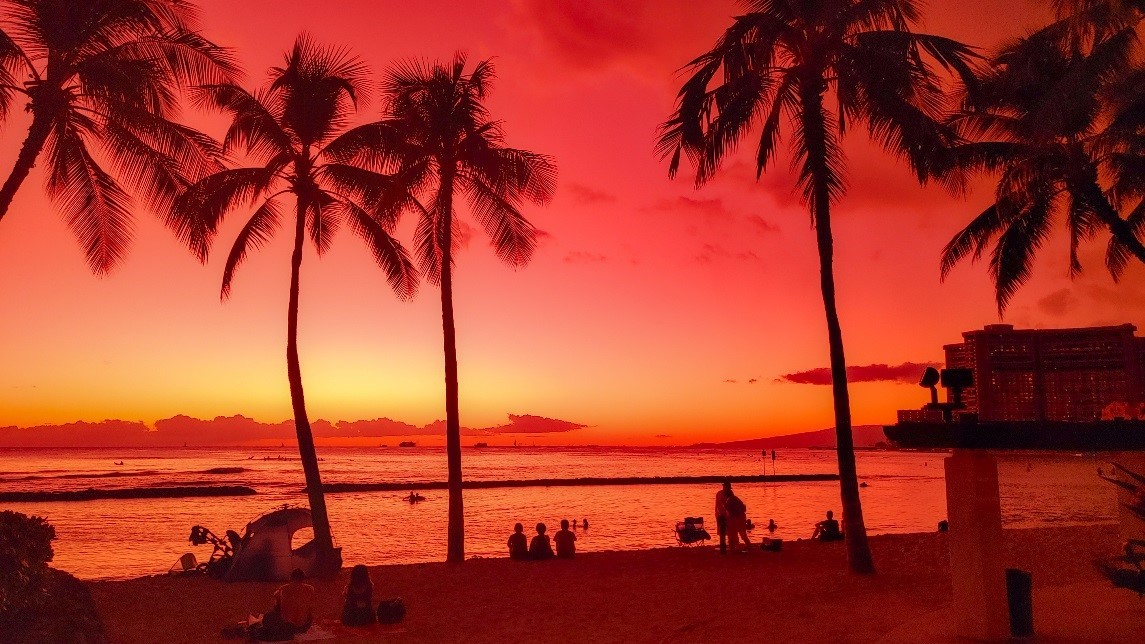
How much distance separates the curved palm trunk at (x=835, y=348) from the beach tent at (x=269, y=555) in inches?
435

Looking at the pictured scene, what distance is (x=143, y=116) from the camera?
1477cm

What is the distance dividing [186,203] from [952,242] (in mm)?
18819

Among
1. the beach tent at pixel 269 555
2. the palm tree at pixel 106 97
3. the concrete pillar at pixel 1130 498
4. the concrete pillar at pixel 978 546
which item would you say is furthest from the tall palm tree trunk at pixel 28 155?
the concrete pillar at pixel 1130 498

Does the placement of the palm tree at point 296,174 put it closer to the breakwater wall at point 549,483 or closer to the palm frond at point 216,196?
the palm frond at point 216,196

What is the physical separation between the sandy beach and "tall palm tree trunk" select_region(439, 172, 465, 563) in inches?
38.1

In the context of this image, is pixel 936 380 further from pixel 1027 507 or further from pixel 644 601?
pixel 1027 507

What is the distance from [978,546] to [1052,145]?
1371 cm

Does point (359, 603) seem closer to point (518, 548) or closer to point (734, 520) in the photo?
point (518, 548)

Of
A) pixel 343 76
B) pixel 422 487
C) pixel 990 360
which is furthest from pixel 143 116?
pixel 990 360

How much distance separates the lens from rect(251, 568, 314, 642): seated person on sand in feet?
37.2

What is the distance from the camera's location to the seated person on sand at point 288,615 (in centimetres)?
1134

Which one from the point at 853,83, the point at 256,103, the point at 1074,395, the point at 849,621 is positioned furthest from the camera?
the point at 1074,395

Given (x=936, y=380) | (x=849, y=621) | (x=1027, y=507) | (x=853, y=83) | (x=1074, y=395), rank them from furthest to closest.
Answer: (x=1074, y=395), (x=1027, y=507), (x=853, y=83), (x=849, y=621), (x=936, y=380)

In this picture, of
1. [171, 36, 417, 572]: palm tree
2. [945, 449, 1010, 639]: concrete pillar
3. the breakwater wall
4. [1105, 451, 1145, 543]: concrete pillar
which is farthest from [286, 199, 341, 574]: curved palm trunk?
the breakwater wall
